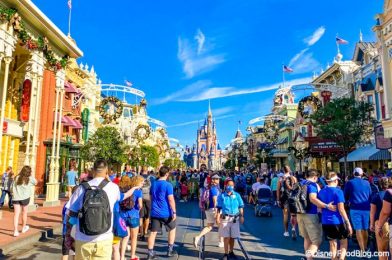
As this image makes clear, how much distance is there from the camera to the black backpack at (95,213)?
3803 mm

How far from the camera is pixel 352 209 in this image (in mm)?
7469

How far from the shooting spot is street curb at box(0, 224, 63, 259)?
7.48 m

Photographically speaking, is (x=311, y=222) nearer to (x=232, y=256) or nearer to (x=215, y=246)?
(x=232, y=256)

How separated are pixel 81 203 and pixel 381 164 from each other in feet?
83.4

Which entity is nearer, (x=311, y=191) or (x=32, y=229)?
(x=311, y=191)

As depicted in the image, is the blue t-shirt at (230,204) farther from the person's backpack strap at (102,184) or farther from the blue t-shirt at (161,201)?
the person's backpack strap at (102,184)

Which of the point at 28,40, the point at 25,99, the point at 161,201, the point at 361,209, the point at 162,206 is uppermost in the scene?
the point at 28,40

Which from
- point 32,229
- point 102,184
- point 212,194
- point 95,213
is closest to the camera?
point 95,213

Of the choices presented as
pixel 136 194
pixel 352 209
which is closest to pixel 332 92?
pixel 352 209

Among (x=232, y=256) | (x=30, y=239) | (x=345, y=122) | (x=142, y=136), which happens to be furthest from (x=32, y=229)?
(x=142, y=136)

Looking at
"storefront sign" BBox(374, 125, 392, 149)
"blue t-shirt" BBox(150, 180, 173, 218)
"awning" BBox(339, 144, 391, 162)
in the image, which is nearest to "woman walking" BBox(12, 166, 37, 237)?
"blue t-shirt" BBox(150, 180, 173, 218)

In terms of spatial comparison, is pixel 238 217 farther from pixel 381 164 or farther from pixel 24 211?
pixel 381 164

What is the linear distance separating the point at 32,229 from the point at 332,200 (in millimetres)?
8279

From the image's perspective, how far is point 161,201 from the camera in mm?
7227
